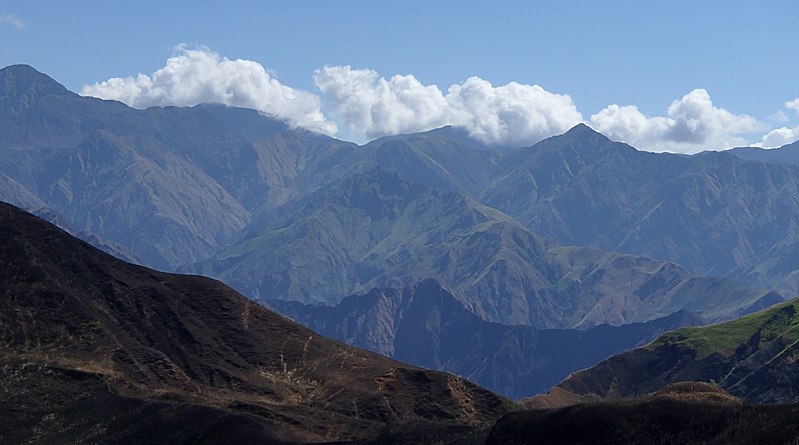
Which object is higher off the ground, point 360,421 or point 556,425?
Answer: point 556,425

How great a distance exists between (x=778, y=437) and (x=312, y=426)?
9651cm

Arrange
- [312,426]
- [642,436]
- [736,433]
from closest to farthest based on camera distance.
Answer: [736,433], [642,436], [312,426]

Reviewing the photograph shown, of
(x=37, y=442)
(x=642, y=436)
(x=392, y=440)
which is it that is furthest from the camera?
(x=37, y=442)

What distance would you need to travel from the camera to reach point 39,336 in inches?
7869

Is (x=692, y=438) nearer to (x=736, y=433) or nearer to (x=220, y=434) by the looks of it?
(x=736, y=433)

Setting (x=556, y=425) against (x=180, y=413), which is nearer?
(x=556, y=425)

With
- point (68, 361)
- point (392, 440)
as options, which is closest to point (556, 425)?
point (392, 440)

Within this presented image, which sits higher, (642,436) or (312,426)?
(642,436)

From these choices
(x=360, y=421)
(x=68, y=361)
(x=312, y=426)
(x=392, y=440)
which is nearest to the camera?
(x=392, y=440)

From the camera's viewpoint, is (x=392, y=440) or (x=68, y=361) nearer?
(x=392, y=440)

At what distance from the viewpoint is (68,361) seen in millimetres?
190125

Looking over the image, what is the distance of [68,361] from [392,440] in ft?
286

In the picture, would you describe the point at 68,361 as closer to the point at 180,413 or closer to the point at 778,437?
the point at 180,413

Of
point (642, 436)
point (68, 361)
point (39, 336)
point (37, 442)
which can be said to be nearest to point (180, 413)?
point (37, 442)
